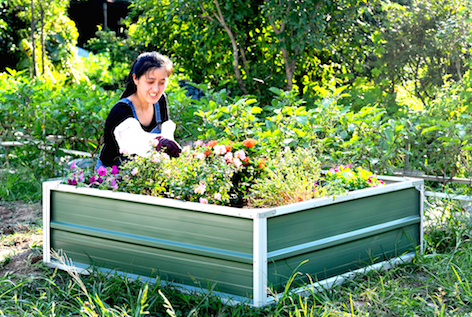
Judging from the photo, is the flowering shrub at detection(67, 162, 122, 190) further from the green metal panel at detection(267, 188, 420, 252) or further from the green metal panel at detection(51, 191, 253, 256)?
the green metal panel at detection(267, 188, 420, 252)

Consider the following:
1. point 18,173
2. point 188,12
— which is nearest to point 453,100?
point 188,12

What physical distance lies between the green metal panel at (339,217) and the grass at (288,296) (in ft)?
0.95

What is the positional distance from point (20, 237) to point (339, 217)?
243 centimetres

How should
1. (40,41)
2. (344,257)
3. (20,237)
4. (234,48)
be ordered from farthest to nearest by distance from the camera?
(40,41)
(234,48)
(20,237)
(344,257)

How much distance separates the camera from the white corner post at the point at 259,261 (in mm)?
2582

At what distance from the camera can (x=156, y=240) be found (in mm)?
2910

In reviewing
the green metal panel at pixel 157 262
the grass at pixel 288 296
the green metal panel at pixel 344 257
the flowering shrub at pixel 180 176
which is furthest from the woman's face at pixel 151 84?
the green metal panel at pixel 344 257

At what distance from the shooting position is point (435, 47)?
241 inches

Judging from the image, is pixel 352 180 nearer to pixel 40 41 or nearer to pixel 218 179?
pixel 218 179

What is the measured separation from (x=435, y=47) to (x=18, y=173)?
16.2 feet

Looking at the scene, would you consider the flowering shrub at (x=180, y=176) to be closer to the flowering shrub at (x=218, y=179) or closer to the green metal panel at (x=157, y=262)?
the flowering shrub at (x=218, y=179)

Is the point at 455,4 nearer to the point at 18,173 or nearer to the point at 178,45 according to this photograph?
the point at 178,45

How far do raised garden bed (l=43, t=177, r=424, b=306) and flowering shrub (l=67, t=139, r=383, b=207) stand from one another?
0.48 feet

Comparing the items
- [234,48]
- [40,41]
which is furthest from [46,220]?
[40,41]
